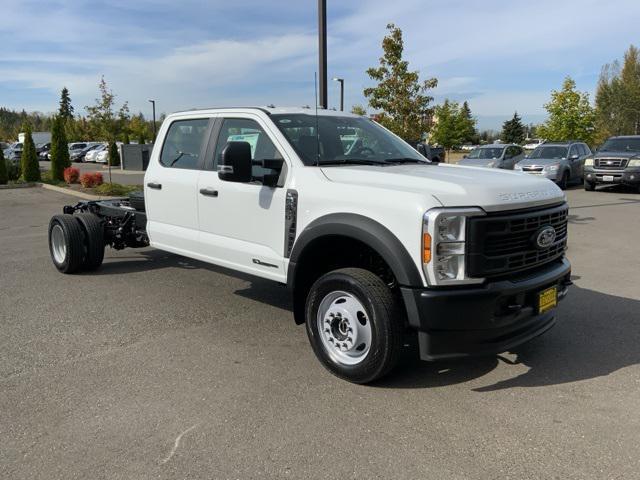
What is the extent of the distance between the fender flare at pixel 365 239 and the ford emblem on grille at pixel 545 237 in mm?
969

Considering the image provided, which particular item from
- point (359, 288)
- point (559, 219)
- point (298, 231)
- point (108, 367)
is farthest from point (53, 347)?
point (559, 219)

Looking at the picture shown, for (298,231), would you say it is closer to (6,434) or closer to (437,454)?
(437,454)

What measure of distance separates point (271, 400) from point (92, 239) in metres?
4.42

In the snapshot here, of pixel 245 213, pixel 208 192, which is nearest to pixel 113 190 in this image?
pixel 208 192

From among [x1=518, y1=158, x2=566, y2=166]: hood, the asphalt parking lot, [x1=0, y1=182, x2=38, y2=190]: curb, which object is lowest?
the asphalt parking lot

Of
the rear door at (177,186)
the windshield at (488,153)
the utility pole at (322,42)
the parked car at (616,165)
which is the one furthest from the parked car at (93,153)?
the rear door at (177,186)

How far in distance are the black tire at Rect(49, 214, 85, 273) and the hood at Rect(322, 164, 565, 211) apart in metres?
4.15

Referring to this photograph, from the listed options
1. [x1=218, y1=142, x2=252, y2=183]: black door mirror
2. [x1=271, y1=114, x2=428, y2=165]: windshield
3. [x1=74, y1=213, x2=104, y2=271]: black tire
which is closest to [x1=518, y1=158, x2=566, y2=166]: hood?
[x1=271, y1=114, x2=428, y2=165]: windshield

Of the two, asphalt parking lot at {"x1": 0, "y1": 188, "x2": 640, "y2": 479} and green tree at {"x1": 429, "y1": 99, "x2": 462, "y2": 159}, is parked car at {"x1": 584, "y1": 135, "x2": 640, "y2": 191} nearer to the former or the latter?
asphalt parking lot at {"x1": 0, "y1": 188, "x2": 640, "y2": 479}

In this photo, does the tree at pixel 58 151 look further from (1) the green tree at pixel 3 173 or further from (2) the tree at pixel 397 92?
(2) the tree at pixel 397 92

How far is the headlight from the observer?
3404mm

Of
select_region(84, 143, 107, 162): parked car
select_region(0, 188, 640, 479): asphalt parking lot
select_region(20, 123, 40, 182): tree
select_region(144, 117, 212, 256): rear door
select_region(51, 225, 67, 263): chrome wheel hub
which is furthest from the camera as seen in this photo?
select_region(84, 143, 107, 162): parked car

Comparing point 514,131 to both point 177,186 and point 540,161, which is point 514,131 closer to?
point 540,161

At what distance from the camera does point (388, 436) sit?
10.6 feet
